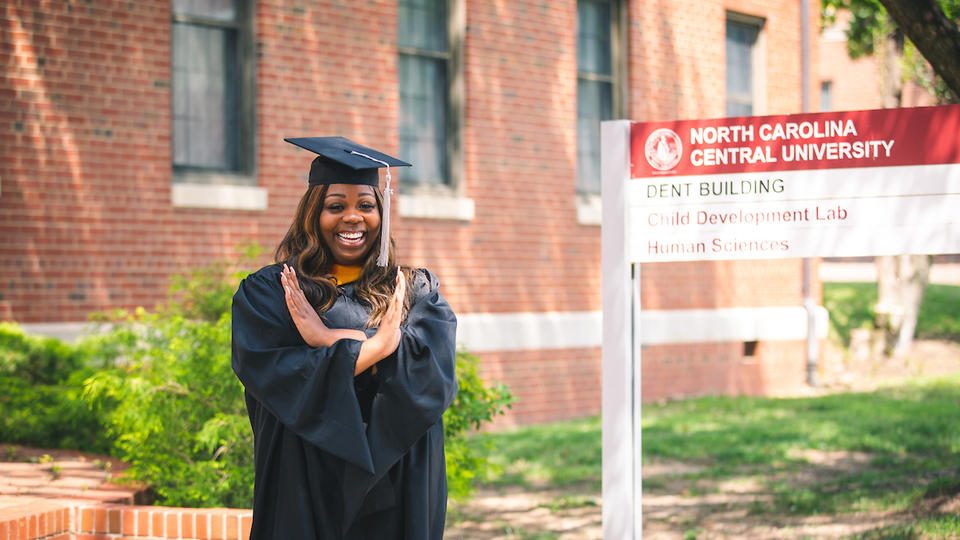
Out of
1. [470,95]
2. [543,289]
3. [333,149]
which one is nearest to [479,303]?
[543,289]

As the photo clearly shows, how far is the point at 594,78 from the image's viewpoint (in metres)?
12.2

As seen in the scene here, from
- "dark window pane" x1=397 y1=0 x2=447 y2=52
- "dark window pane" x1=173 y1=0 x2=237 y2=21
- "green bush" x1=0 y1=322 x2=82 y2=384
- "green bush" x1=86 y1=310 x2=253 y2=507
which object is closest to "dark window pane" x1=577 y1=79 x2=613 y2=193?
"dark window pane" x1=397 y1=0 x2=447 y2=52

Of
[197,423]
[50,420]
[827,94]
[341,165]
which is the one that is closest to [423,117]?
[50,420]

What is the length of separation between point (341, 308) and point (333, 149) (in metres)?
0.51

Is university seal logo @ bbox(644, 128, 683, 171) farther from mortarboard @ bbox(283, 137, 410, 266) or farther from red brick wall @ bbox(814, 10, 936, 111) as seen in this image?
red brick wall @ bbox(814, 10, 936, 111)

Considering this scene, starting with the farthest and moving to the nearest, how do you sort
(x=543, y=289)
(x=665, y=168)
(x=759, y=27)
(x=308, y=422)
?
(x=759, y=27) < (x=543, y=289) < (x=665, y=168) < (x=308, y=422)

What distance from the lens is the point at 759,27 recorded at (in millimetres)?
14086

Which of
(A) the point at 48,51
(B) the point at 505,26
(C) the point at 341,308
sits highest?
(B) the point at 505,26

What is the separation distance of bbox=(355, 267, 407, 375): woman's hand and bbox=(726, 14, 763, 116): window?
11.4 m

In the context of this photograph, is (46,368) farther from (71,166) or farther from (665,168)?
(665,168)

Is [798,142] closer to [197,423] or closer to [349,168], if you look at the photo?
[349,168]

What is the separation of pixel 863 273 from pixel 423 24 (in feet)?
67.3

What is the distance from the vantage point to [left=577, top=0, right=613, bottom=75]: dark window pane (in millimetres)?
12133

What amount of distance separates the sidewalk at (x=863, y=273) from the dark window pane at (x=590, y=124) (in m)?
15.3
